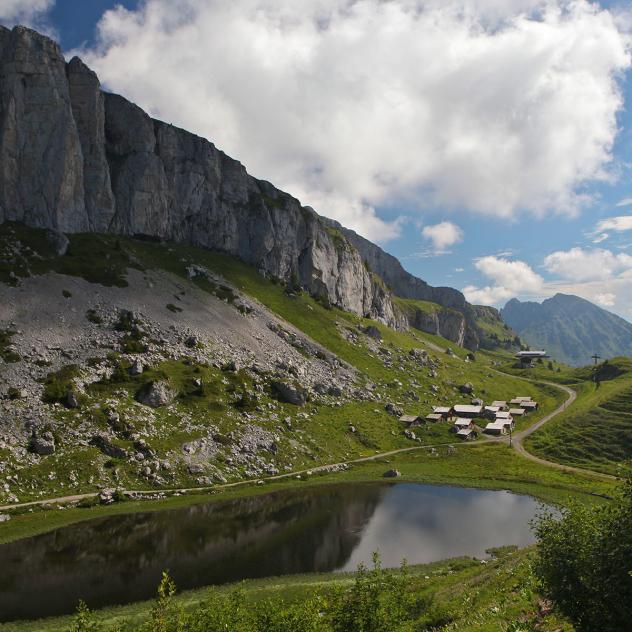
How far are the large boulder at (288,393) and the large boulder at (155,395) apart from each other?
2709cm

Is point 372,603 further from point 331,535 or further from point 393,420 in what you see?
point 393,420

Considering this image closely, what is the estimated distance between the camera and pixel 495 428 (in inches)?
5084

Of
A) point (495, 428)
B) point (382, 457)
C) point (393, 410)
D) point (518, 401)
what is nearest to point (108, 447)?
point (382, 457)

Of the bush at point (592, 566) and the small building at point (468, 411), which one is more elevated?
the bush at point (592, 566)

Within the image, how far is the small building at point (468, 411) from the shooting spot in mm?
138250

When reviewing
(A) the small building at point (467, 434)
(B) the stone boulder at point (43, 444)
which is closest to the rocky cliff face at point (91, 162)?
(B) the stone boulder at point (43, 444)

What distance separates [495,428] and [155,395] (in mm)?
89108

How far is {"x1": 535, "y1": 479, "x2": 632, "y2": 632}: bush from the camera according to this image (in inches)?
736

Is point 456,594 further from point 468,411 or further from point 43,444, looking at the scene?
point 468,411

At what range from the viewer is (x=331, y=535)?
6172cm

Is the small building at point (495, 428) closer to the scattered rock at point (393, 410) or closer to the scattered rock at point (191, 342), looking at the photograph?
the scattered rock at point (393, 410)

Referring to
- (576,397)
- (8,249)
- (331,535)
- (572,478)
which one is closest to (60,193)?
(8,249)

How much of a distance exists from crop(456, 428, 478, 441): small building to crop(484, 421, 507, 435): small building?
5.68 metres

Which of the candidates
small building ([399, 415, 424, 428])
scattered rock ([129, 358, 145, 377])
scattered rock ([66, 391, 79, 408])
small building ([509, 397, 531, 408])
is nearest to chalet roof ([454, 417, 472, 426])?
small building ([399, 415, 424, 428])
